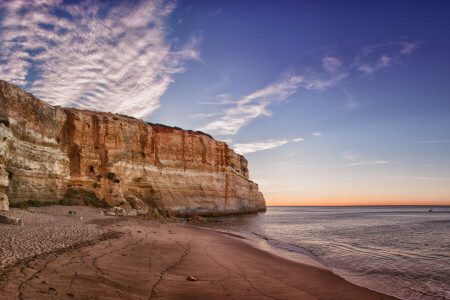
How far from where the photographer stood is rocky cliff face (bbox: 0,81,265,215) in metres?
18.5

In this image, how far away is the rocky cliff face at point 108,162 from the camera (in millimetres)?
18547

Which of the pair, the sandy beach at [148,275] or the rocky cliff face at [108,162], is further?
the rocky cliff face at [108,162]

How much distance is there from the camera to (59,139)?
25.2 m

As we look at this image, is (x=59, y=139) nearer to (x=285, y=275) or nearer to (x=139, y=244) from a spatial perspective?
(x=139, y=244)

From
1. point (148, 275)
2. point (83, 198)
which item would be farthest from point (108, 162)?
point (148, 275)

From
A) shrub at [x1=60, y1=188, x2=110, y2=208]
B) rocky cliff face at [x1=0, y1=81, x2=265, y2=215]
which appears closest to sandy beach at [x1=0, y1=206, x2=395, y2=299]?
rocky cliff face at [x1=0, y1=81, x2=265, y2=215]

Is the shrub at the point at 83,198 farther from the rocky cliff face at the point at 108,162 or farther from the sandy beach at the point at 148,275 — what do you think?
the sandy beach at the point at 148,275

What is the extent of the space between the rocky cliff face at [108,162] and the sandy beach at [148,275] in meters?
10.7

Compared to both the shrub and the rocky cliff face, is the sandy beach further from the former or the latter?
the shrub

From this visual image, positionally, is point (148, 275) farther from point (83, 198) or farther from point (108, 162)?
point (108, 162)

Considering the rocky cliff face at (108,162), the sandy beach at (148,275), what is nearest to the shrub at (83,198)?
the rocky cliff face at (108,162)

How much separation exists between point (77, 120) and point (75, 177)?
590 centimetres

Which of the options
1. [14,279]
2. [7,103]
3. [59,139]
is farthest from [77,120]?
[14,279]

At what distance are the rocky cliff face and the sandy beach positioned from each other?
10.7m
